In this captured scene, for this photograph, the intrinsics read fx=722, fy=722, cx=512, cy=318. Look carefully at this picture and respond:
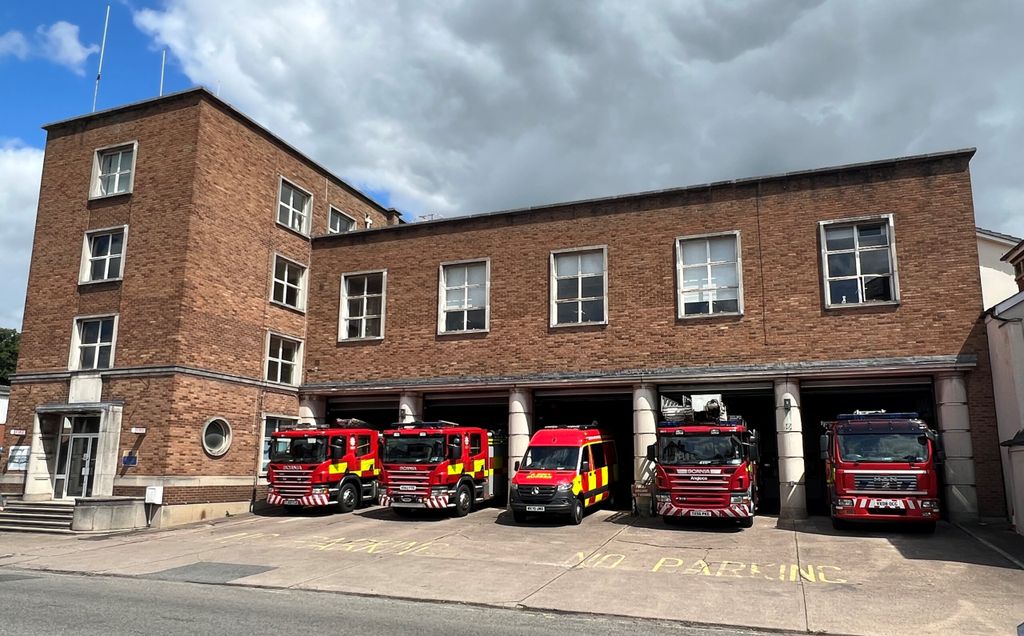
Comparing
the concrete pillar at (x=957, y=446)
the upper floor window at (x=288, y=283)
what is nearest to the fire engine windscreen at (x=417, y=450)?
the upper floor window at (x=288, y=283)

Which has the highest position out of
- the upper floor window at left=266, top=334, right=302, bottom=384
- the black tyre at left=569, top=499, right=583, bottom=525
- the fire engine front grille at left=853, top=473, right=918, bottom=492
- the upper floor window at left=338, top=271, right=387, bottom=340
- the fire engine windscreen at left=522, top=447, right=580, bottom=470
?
the upper floor window at left=338, top=271, right=387, bottom=340

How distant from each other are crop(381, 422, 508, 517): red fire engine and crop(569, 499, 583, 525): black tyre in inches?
127

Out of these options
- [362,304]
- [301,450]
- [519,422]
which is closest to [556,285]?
[519,422]

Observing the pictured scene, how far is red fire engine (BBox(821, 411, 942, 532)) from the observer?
14.9 m

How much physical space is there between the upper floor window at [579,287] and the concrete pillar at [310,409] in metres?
8.71

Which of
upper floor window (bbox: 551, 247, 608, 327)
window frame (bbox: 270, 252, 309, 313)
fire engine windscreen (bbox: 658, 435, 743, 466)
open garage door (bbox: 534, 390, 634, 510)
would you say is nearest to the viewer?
fire engine windscreen (bbox: 658, 435, 743, 466)

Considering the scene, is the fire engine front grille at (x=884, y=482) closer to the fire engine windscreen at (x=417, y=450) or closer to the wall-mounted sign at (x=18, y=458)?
the fire engine windscreen at (x=417, y=450)

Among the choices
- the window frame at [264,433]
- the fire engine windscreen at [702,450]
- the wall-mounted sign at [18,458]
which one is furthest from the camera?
the window frame at [264,433]

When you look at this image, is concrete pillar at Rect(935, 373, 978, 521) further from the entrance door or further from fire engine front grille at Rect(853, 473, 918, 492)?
the entrance door

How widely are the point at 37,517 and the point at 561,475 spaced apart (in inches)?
546

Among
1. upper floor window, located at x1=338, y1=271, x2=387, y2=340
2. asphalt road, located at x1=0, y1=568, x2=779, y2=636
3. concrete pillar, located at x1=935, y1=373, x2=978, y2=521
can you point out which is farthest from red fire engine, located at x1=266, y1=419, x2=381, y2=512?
concrete pillar, located at x1=935, y1=373, x2=978, y2=521

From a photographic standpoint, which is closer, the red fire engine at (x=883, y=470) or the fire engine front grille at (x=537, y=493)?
the red fire engine at (x=883, y=470)

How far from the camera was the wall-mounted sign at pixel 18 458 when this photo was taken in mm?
21020

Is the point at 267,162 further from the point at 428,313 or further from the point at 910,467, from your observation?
the point at 910,467
